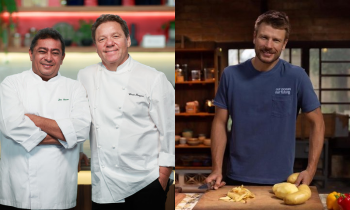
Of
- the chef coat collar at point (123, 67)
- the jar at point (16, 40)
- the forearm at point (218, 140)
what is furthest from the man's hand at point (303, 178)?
the jar at point (16, 40)

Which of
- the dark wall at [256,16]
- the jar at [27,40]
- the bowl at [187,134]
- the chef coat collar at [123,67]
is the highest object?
the dark wall at [256,16]

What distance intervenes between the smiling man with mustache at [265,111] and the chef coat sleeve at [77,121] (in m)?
0.98

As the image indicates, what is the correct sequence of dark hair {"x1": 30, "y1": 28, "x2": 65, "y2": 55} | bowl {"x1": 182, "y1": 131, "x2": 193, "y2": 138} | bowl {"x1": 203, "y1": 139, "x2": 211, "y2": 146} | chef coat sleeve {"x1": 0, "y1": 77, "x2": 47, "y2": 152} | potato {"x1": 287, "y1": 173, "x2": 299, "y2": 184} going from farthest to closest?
bowl {"x1": 182, "y1": 131, "x2": 193, "y2": 138}
bowl {"x1": 203, "y1": 139, "x2": 211, "y2": 146}
potato {"x1": 287, "y1": 173, "x2": 299, "y2": 184}
dark hair {"x1": 30, "y1": 28, "x2": 65, "y2": 55}
chef coat sleeve {"x1": 0, "y1": 77, "x2": 47, "y2": 152}

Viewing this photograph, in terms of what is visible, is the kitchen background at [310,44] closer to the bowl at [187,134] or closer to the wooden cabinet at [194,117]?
the wooden cabinet at [194,117]

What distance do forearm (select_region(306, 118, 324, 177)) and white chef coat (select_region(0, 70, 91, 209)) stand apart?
1612mm

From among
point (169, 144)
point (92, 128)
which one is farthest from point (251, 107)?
point (92, 128)

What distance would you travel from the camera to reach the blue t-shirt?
3188 mm

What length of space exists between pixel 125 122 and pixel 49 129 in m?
0.45

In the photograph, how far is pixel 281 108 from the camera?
3.19 m

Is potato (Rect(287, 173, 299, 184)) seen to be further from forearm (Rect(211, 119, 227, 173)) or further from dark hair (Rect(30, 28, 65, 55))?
dark hair (Rect(30, 28, 65, 55))

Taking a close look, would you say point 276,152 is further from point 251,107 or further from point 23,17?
point 23,17

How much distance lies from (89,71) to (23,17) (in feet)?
1.79

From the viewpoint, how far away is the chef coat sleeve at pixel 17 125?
261 centimetres

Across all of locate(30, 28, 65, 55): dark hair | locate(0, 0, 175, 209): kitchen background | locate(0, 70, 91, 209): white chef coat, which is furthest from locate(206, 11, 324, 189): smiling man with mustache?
locate(30, 28, 65, 55): dark hair
